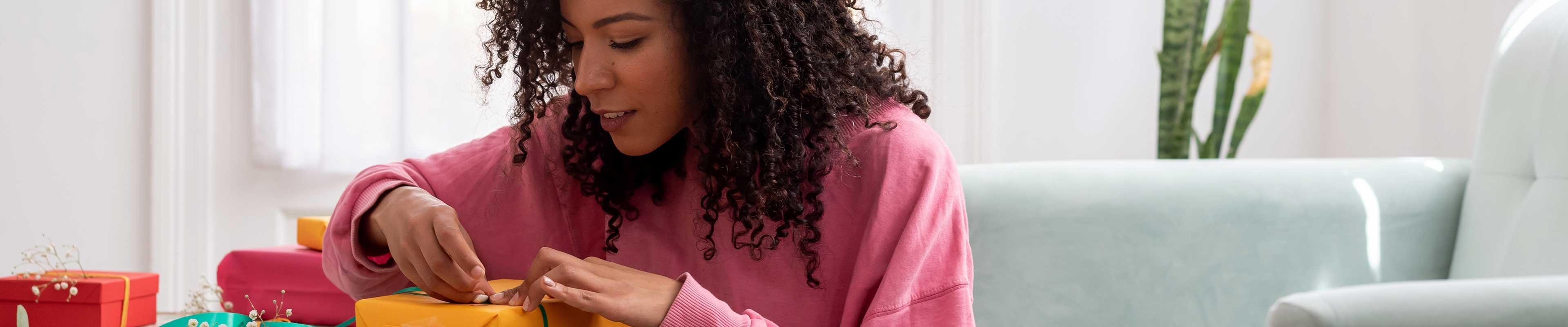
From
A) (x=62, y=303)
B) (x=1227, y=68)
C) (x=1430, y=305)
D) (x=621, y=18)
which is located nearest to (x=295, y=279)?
(x=62, y=303)

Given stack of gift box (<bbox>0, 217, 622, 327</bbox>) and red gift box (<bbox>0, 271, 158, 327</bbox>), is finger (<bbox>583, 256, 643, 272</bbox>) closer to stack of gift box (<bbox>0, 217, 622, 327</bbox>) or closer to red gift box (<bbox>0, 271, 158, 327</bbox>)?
stack of gift box (<bbox>0, 217, 622, 327</bbox>)

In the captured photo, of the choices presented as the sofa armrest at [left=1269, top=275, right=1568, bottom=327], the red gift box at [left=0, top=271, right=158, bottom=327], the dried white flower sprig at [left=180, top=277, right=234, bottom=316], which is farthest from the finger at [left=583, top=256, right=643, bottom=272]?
the red gift box at [left=0, top=271, right=158, bottom=327]

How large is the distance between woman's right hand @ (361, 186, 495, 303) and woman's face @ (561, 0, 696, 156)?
0.48ft

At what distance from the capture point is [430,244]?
751mm

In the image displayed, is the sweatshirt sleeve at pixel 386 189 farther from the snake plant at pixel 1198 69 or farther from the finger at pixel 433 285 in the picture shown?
the snake plant at pixel 1198 69

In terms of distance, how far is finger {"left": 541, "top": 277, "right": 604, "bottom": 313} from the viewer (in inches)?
24.8

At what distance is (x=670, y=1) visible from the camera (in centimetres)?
78

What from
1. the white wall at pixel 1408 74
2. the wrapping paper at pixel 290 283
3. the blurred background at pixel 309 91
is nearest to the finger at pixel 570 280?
the wrapping paper at pixel 290 283

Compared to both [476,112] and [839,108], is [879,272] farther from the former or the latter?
[476,112]

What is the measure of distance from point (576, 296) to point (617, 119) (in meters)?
0.20

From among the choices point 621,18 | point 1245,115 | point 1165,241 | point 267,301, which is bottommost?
point 267,301

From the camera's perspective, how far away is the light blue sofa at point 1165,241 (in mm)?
1236

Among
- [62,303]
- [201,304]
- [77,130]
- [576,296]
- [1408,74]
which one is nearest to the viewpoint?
[576,296]

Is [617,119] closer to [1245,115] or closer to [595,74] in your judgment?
[595,74]
